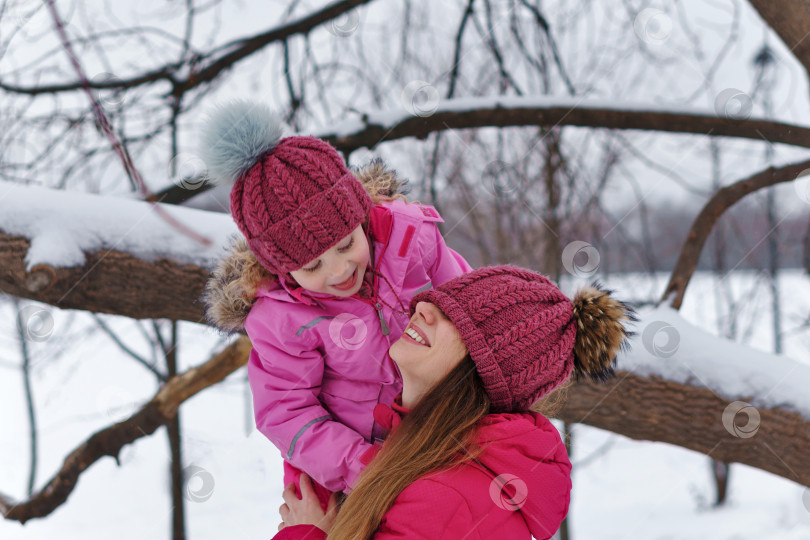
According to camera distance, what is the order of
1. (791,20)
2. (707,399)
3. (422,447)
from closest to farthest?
1. (422,447)
2. (791,20)
3. (707,399)

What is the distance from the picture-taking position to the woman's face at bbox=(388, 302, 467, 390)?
1.17 m

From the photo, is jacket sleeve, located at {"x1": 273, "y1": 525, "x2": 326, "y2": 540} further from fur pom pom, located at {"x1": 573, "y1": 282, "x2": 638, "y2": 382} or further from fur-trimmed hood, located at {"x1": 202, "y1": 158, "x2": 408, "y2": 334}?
fur pom pom, located at {"x1": 573, "y1": 282, "x2": 638, "y2": 382}

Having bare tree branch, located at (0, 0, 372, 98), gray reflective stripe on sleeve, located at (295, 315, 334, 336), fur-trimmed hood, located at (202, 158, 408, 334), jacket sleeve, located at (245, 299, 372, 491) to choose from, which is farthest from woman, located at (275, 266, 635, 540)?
bare tree branch, located at (0, 0, 372, 98)

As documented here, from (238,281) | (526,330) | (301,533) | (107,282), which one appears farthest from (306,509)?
(107,282)

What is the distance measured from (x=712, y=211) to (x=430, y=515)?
5.80 ft

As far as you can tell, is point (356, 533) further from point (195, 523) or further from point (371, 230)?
point (195, 523)

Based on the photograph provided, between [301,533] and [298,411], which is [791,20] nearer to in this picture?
[298,411]

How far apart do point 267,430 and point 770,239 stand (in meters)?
4.84

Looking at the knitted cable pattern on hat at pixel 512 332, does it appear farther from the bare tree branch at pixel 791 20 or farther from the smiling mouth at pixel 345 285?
the bare tree branch at pixel 791 20

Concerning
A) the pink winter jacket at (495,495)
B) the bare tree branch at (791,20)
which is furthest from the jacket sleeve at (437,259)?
the bare tree branch at (791,20)

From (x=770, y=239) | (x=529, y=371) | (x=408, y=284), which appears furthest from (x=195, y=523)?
(x=770, y=239)

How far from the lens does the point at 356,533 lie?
1095 millimetres

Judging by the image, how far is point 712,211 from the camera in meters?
2.21

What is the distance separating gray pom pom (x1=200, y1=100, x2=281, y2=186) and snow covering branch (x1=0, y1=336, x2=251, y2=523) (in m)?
1.16
